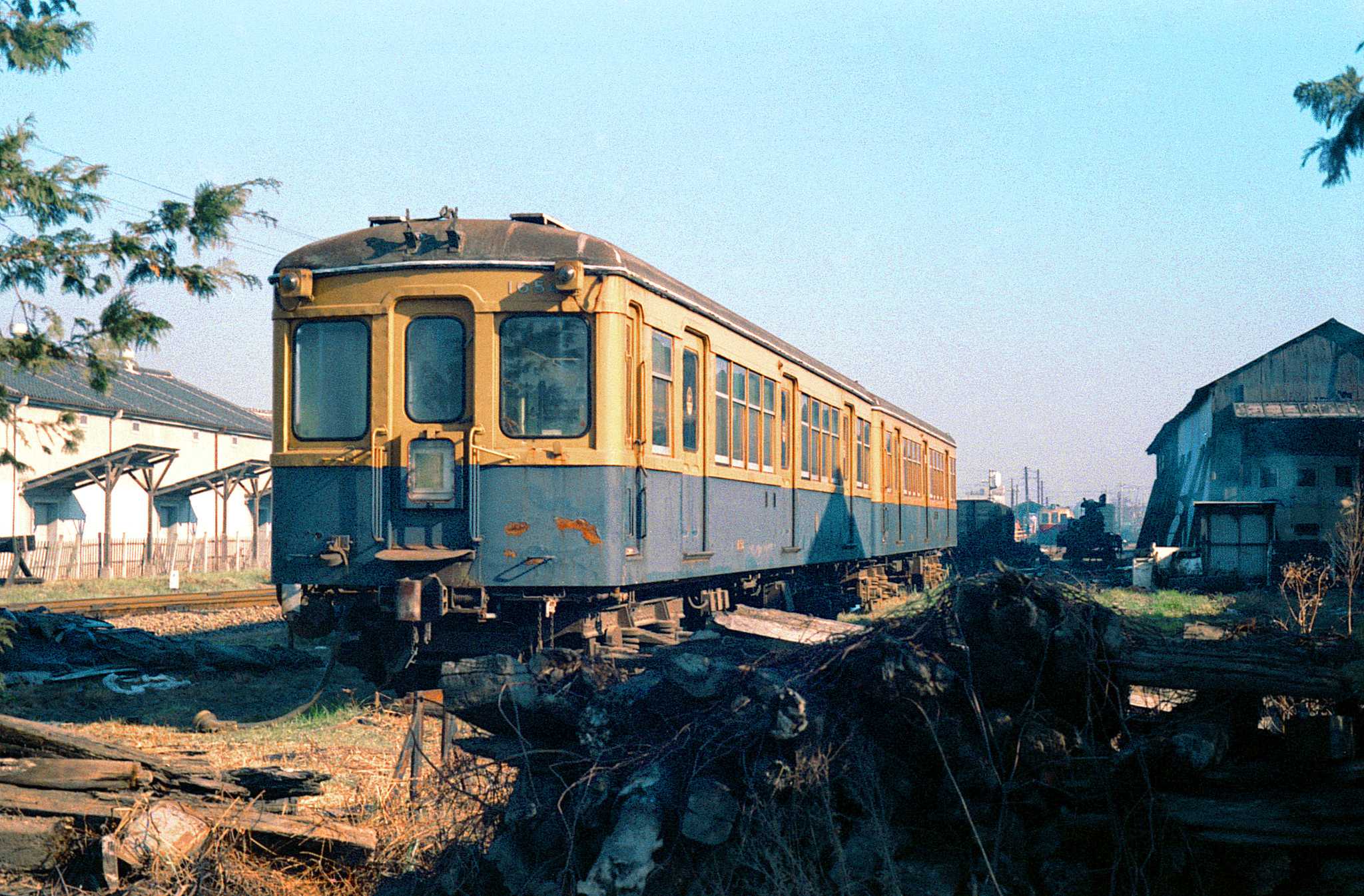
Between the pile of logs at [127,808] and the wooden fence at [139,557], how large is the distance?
27.4 metres

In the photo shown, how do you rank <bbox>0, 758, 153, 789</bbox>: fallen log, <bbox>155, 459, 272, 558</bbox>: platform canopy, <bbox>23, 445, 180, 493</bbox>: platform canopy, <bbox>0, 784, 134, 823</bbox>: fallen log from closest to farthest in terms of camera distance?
1. <bbox>0, 784, 134, 823</bbox>: fallen log
2. <bbox>0, 758, 153, 789</bbox>: fallen log
3. <bbox>23, 445, 180, 493</bbox>: platform canopy
4. <bbox>155, 459, 272, 558</bbox>: platform canopy

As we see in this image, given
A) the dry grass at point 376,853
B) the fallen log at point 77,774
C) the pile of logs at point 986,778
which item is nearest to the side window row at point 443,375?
the dry grass at point 376,853

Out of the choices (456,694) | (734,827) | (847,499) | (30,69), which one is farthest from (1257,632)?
(847,499)

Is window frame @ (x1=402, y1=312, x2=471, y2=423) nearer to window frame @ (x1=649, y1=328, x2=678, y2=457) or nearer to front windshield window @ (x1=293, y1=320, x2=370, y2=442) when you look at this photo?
front windshield window @ (x1=293, y1=320, x2=370, y2=442)

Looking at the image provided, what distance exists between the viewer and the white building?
103 ft

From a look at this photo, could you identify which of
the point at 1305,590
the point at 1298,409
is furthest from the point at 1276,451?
the point at 1305,590

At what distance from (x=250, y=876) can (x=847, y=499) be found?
1252 cm

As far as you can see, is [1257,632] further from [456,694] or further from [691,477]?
[691,477]

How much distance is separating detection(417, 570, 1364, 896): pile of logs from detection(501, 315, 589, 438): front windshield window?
4439 mm

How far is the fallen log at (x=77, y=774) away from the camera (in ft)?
16.4

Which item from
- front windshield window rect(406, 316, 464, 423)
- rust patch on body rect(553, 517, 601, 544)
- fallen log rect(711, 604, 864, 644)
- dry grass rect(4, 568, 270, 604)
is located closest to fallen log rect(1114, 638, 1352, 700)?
fallen log rect(711, 604, 864, 644)

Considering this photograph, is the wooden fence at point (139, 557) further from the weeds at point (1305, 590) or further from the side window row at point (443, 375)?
the weeds at point (1305, 590)

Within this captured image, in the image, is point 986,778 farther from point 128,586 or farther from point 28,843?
point 128,586

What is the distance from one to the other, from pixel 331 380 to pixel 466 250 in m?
1.47
